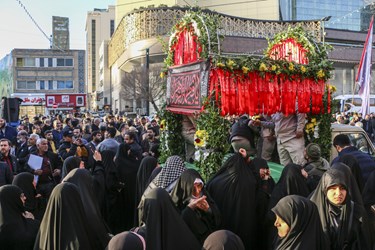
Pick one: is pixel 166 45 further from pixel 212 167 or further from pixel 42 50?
pixel 42 50

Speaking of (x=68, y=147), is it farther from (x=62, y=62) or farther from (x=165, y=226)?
(x=62, y=62)

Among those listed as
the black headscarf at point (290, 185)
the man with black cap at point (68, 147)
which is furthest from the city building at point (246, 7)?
the black headscarf at point (290, 185)

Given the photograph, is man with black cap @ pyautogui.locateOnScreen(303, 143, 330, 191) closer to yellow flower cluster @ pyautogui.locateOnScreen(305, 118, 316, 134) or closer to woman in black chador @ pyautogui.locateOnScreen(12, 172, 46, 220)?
yellow flower cluster @ pyautogui.locateOnScreen(305, 118, 316, 134)

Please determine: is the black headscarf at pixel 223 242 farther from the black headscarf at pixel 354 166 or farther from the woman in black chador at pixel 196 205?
the black headscarf at pixel 354 166

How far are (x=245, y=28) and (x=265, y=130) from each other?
34292 mm

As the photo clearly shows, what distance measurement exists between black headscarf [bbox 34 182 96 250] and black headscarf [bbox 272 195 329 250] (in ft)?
5.78

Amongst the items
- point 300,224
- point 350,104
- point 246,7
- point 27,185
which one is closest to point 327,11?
point 246,7

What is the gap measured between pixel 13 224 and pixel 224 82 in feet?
12.1

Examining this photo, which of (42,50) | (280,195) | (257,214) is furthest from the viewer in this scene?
(42,50)

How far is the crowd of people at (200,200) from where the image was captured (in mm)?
4078

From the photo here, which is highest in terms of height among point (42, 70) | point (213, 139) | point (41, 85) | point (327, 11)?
point (327, 11)

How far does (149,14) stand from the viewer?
42.0 meters

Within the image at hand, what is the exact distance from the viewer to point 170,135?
30.4 ft

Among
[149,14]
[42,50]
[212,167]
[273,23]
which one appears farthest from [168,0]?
[212,167]
